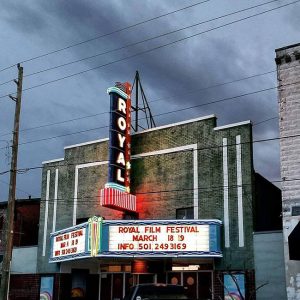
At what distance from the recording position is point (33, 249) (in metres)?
31.6

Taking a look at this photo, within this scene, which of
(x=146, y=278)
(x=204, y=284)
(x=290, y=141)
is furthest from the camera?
(x=146, y=278)

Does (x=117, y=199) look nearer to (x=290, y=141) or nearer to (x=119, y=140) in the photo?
(x=119, y=140)

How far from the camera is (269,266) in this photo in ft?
73.8

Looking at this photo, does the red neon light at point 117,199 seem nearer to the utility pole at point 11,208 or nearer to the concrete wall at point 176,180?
the concrete wall at point 176,180

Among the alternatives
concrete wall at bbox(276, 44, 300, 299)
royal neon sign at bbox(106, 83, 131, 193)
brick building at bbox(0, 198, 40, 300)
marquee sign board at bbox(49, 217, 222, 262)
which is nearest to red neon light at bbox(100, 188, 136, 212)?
royal neon sign at bbox(106, 83, 131, 193)

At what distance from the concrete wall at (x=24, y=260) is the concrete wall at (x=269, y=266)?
1385 centimetres

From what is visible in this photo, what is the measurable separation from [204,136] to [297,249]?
793 cm

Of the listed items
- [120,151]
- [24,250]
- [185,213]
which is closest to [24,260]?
[24,250]

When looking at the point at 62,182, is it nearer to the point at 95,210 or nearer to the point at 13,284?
the point at 95,210

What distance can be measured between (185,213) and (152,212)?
176cm

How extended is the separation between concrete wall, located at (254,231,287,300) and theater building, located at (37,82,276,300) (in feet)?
1.50

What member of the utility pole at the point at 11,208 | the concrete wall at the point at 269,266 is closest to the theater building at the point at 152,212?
the concrete wall at the point at 269,266

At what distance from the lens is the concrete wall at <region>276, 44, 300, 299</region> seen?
20.7 meters

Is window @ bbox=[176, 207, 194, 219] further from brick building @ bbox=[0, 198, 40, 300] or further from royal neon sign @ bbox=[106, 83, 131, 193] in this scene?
brick building @ bbox=[0, 198, 40, 300]
